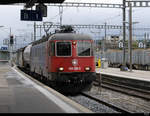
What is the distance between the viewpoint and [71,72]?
13477 mm

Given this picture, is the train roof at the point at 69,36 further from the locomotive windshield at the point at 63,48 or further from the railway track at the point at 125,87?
the railway track at the point at 125,87

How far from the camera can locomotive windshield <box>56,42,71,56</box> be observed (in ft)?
45.1

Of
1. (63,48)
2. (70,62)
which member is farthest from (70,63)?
(63,48)

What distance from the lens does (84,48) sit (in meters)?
14.0

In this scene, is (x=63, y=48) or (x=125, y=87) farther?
(x=125, y=87)

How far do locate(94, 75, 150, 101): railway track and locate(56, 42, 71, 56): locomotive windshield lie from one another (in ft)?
9.53

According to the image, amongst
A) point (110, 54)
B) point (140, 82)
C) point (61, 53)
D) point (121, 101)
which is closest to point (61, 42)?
point (61, 53)

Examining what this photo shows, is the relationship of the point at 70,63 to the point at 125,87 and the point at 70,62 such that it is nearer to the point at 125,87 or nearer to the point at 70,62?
the point at 70,62

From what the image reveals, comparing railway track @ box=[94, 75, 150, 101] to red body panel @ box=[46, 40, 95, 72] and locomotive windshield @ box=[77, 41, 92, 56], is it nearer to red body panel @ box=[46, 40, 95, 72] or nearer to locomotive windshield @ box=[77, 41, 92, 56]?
red body panel @ box=[46, 40, 95, 72]

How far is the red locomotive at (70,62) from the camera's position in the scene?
13.5 m

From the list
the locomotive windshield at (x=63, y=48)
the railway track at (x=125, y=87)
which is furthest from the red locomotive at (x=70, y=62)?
the railway track at (x=125, y=87)

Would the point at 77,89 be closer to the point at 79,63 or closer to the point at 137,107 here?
the point at 79,63

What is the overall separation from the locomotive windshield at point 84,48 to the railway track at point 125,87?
2.31 metres

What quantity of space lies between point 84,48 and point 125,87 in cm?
447
